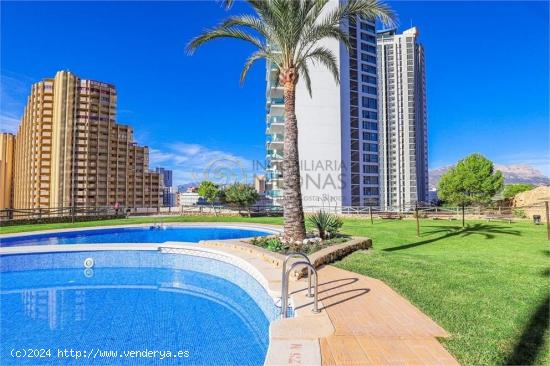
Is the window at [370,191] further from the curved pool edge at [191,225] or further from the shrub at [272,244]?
the shrub at [272,244]

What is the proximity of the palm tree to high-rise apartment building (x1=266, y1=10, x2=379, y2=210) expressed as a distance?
25.8 metres

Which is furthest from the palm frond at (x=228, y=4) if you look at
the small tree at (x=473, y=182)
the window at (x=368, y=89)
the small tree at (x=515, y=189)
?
the small tree at (x=515, y=189)

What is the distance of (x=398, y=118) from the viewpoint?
302ft

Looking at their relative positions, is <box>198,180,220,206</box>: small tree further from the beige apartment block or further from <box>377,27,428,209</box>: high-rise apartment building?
the beige apartment block

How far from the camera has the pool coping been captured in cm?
342

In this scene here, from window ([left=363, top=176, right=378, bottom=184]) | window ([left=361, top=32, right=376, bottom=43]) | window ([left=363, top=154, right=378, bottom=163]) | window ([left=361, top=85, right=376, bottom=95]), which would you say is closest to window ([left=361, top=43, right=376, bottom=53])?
window ([left=361, top=32, right=376, bottom=43])

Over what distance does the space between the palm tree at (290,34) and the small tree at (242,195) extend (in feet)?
65.5

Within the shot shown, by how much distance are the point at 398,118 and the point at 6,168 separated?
4497 inches

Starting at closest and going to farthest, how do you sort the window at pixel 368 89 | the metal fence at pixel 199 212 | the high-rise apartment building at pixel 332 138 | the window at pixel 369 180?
the metal fence at pixel 199 212
the high-rise apartment building at pixel 332 138
the window at pixel 369 180
the window at pixel 368 89

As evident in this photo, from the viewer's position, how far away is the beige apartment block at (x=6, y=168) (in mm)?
83375

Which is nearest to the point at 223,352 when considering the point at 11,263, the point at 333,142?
the point at 11,263

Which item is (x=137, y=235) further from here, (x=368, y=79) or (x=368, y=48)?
(x=368, y=48)

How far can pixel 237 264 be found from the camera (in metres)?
9.09

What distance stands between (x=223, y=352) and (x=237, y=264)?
452 cm
